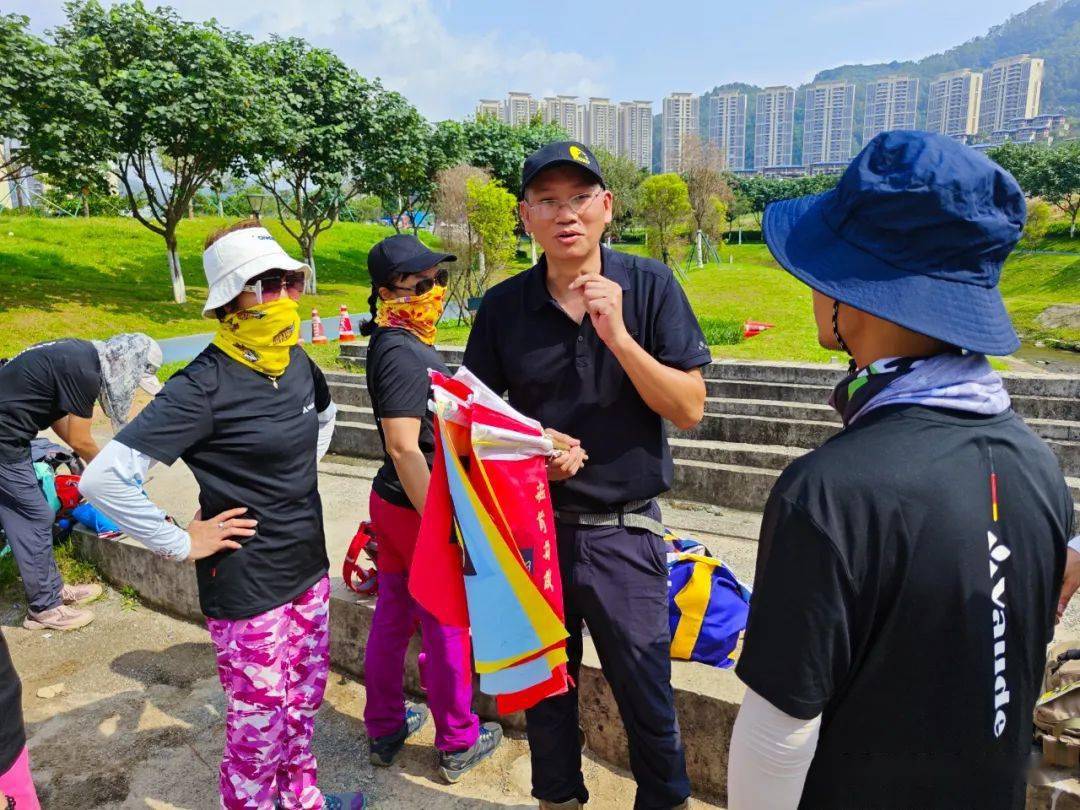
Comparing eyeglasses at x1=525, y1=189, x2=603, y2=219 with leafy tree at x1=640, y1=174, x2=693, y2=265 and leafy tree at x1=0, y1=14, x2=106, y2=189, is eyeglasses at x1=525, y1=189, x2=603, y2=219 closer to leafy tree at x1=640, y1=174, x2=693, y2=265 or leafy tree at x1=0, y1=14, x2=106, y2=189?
leafy tree at x1=0, y1=14, x2=106, y2=189

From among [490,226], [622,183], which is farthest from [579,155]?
[622,183]

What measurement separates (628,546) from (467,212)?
16.3 m

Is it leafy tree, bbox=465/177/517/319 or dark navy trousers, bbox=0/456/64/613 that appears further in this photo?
leafy tree, bbox=465/177/517/319

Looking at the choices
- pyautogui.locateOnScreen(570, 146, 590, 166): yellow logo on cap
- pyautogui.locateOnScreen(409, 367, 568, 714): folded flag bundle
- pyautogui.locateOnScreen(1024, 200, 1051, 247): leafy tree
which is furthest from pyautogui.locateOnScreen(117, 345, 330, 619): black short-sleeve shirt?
pyautogui.locateOnScreen(1024, 200, 1051, 247): leafy tree

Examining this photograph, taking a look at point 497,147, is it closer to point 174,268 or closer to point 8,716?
point 174,268

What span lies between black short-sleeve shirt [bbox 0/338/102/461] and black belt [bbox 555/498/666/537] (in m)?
3.36

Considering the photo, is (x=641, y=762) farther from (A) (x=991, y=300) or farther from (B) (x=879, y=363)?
(A) (x=991, y=300)

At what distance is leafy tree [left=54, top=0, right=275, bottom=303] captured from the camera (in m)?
15.5

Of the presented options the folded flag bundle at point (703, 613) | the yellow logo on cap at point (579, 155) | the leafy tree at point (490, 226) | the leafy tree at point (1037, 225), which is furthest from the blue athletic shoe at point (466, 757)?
the leafy tree at point (1037, 225)

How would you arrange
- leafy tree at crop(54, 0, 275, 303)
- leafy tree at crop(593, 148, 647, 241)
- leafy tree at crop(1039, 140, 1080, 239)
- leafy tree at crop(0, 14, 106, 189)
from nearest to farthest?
1. leafy tree at crop(0, 14, 106, 189)
2. leafy tree at crop(54, 0, 275, 303)
3. leafy tree at crop(593, 148, 647, 241)
4. leafy tree at crop(1039, 140, 1080, 239)

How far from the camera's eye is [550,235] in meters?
2.18

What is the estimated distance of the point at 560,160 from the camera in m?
2.10

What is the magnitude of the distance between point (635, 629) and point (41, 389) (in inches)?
147

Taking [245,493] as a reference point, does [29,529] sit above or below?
below
